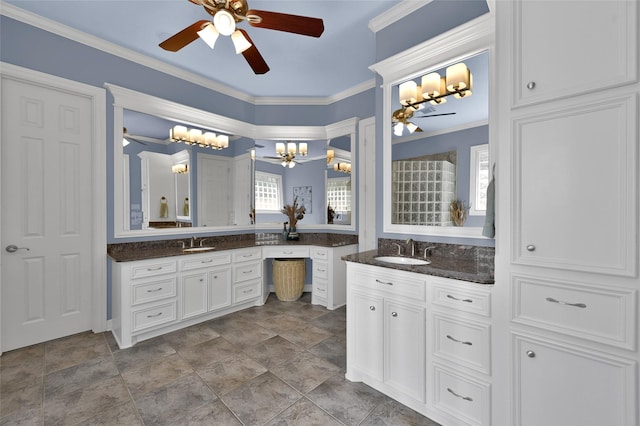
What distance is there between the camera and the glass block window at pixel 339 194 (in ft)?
13.7

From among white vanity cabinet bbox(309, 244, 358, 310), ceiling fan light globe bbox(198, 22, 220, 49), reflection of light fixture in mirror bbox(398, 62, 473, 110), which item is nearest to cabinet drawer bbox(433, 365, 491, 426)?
reflection of light fixture in mirror bbox(398, 62, 473, 110)

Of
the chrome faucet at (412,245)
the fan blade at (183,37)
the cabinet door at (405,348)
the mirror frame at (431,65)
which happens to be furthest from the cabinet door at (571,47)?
the fan blade at (183,37)

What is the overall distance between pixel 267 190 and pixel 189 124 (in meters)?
1.39

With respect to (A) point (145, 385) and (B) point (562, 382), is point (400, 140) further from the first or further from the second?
(A) point (145, 385)

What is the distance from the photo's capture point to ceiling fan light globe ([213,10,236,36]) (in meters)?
1.86

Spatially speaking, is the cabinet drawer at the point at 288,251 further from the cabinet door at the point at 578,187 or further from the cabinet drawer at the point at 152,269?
the cabinet door at the point at 578,187

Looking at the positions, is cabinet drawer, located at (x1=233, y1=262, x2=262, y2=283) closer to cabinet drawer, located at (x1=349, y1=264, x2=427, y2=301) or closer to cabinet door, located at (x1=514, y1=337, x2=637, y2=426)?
cabinet drawer, located at (x1=349, y1=264, x2=427, y2=301)

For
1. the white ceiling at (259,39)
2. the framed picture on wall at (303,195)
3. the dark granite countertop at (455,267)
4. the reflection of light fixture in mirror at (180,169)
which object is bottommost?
the dark granite countertop at (455,267)

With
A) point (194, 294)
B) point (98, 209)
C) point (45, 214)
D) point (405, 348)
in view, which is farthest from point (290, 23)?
point (45, 214)

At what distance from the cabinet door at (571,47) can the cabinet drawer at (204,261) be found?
10.3 ft

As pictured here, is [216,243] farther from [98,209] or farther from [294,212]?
[98,209]

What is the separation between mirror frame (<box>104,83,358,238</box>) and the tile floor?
1.24m

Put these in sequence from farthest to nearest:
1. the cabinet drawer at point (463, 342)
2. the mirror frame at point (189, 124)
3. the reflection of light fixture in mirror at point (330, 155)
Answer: the reflection of light fixture in mirror at point (330, 155) < the mirror frame at point (189, 124) < the cabinet drawer at point (463, 342)

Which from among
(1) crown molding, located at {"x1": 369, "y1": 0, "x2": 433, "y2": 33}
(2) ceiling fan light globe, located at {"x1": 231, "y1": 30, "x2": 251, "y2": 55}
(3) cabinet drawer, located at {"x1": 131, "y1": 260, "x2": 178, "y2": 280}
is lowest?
(3) cabinet drawer, located at {"x1": 131, "y1": 260, "x2": 178, "y2": 280}
